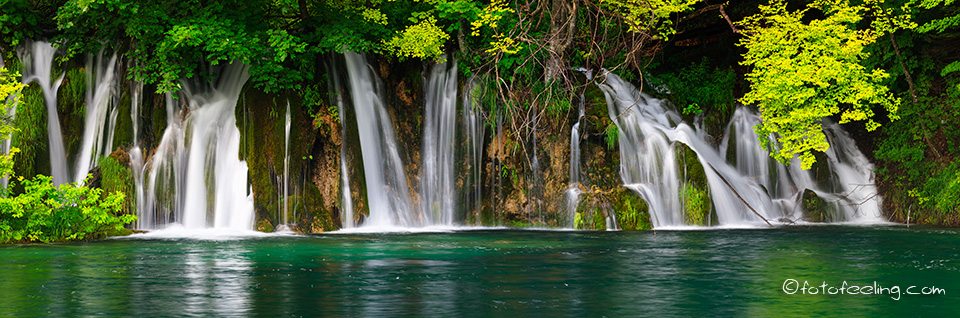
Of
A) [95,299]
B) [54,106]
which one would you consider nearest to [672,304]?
[95,299]

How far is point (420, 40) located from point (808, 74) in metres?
8.81

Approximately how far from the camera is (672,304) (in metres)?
9.62

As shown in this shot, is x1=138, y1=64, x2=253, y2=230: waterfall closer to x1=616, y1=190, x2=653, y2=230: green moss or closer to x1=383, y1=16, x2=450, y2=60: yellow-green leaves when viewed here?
x1=383, y1=16, x2=450, y2=60: yellow-green leaves

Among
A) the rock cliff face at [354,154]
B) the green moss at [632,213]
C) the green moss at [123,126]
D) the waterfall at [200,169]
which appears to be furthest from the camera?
the green moss at [123,126]

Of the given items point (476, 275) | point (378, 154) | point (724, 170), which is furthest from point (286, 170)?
point (476, 275)

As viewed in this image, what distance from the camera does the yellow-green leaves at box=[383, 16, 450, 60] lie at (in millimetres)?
23438

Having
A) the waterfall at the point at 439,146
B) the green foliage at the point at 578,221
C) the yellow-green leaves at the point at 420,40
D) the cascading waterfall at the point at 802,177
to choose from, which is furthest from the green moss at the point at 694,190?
the yellow-green leaves at the point at 420,40

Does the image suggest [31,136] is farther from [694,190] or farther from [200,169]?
[694,190]

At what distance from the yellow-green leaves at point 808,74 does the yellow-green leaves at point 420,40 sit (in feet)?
24.1

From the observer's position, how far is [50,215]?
1853cm

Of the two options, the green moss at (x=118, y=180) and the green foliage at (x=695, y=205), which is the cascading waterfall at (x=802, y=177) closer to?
the green foliage at (x=695, y=205)

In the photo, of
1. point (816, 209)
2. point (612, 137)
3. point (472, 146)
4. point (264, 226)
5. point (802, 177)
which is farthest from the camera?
point (802, 177)

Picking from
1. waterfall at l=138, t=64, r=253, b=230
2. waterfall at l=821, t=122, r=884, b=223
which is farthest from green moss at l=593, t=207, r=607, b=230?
waterfall at l=138, t=64, r=253, b=230

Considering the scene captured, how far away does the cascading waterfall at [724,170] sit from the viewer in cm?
2327
